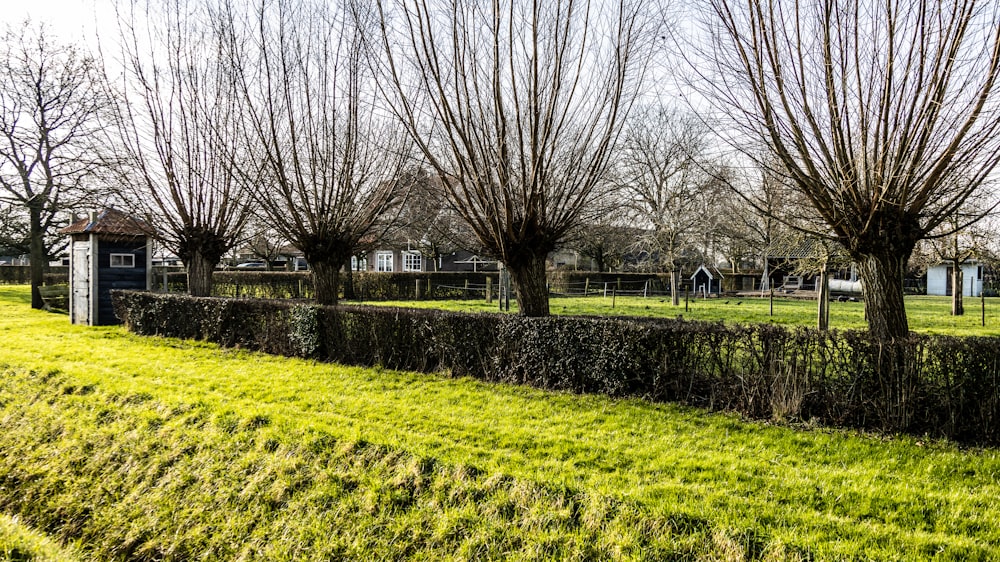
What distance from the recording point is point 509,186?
272 inches

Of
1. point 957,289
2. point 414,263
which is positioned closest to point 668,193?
point 957,289

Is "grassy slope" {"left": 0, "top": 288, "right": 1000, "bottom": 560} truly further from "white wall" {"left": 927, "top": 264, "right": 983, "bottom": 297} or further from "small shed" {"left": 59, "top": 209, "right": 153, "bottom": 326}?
"white wall" {"left": 927, "top": 264, "right": 983, "bottom": 297}

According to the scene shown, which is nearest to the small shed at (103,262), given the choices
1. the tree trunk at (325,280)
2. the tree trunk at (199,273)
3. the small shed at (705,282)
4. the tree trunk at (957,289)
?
the tree trunk at (199,273)

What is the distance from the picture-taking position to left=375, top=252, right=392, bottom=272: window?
131 ft

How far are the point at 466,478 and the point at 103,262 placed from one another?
13.5 m

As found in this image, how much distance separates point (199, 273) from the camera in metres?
12.5

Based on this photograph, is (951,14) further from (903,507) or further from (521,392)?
(521,392)

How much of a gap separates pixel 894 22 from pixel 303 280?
925 inches

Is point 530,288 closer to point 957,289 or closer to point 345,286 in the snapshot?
point 957,289

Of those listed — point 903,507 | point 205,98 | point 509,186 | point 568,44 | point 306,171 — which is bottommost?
point 903,507

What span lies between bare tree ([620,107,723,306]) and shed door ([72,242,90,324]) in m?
18.8

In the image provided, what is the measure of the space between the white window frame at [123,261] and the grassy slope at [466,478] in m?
8.17

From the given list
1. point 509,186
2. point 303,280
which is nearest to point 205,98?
point 509,186

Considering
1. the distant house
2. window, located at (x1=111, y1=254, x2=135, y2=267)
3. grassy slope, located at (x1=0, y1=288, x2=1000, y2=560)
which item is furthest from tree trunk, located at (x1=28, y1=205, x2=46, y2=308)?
the distant house
